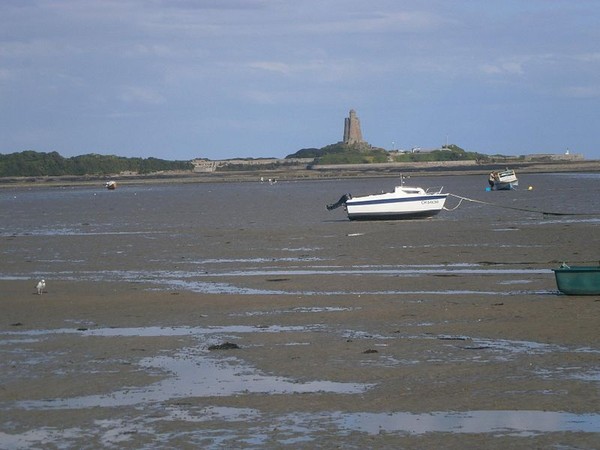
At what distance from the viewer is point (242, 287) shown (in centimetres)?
2175

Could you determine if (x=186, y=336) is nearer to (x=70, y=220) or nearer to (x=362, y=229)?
(x=362, y=229)

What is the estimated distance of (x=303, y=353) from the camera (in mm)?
13953

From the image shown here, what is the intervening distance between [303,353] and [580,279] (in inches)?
238

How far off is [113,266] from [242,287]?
21.5 feet

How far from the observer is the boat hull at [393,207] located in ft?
146

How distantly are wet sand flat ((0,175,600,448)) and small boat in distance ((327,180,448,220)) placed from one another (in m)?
Answer: 16.0

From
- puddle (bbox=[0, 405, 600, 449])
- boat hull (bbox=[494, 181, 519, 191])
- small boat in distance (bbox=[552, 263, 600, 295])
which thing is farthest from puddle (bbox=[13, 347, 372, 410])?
boat hull (bbox=[494, 181, 519, 191])

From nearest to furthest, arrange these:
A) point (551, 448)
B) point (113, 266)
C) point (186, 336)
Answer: point (551, 448), point (186, 336), point (113, 266)

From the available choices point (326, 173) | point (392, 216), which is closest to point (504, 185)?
point (392, 216)

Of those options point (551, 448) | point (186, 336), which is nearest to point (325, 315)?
point (186, 336)

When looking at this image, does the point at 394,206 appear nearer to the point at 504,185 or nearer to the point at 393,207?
the point at 393,207

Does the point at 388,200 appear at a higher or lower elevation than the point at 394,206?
higher

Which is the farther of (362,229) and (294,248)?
(362,229)

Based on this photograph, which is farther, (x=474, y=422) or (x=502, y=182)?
(x=502, y=182)
